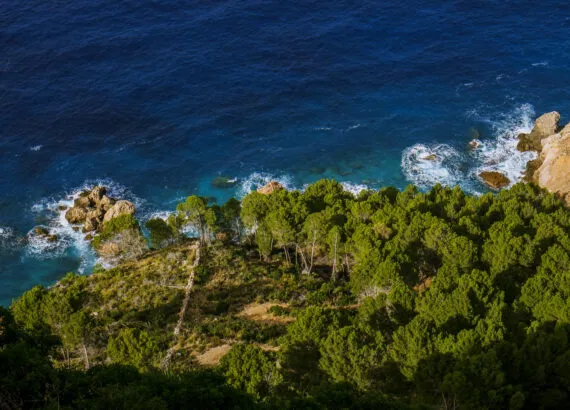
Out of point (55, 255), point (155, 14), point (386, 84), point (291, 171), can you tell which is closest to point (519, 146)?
point (386, 84)

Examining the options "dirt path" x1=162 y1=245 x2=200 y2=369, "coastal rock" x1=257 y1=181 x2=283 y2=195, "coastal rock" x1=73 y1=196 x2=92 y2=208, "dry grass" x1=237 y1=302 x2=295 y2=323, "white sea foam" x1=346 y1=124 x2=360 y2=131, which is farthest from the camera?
"white sea foam" x1=346 y1=124 x2=360 y2=131

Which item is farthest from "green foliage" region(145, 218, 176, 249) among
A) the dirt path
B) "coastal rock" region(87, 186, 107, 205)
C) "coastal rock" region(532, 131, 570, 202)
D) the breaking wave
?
"coastal rock" region(532, 131, 570, 202)

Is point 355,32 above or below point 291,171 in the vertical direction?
above

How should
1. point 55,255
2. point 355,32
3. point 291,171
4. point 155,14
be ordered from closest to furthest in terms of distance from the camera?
point 55,255
point 291,171
point 355,32
point 155,14

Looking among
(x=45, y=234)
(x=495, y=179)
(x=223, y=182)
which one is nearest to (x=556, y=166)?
(x=495, y=179)

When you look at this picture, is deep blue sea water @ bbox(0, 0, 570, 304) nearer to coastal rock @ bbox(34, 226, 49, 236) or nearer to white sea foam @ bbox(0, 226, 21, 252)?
white sea foam @ bbox(0, 226, 21, 252)

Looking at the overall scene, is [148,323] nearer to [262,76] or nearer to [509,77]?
[262,76]
